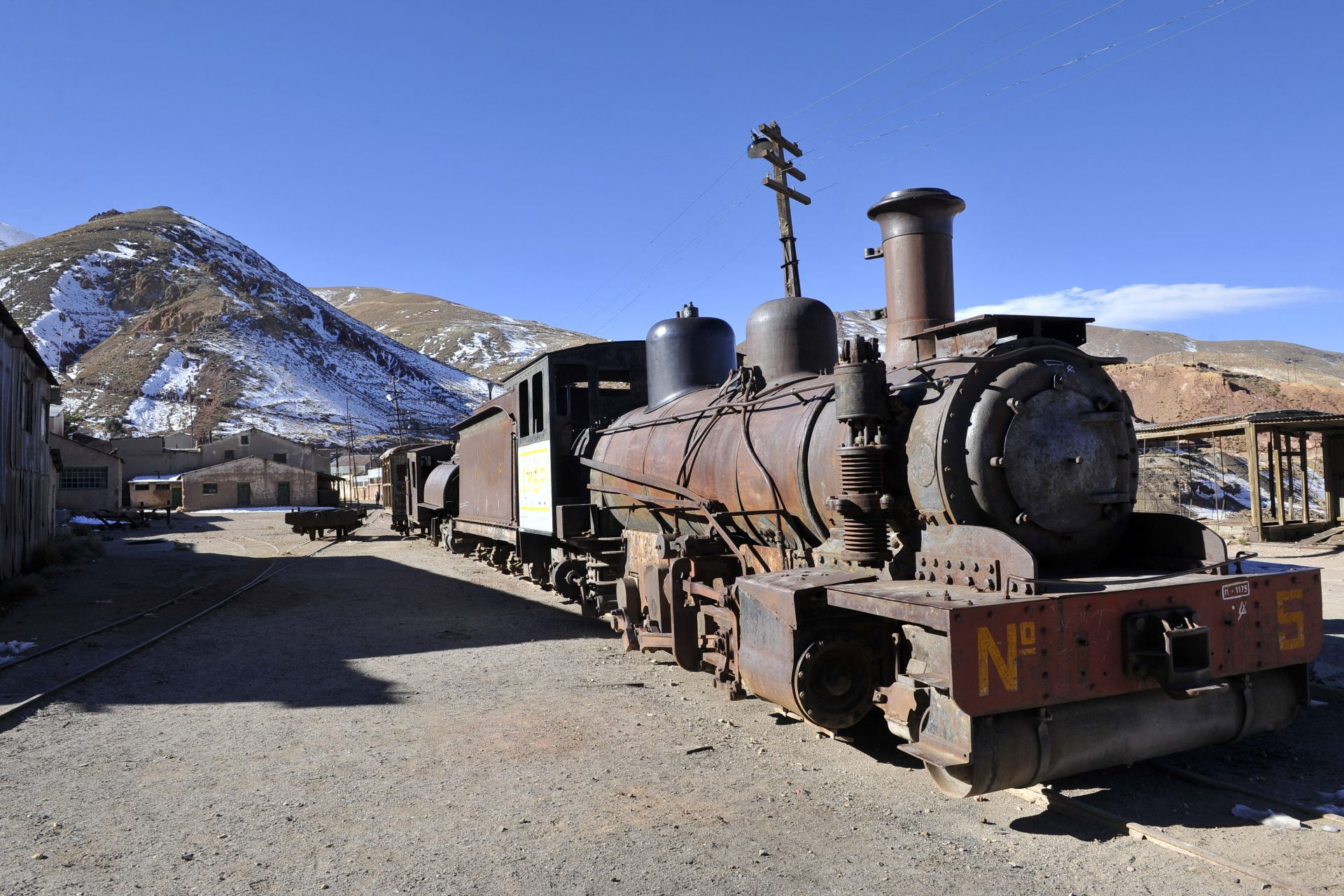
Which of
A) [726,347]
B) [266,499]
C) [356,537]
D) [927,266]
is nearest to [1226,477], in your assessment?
[726,347]

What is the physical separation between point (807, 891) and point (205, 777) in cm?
379

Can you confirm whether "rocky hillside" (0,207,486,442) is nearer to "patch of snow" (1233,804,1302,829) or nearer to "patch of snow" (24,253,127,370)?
"patch of snow" (24,253,127,370)

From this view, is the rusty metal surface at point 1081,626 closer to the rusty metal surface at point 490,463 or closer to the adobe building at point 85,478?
the rusty metal surface at point 490,463

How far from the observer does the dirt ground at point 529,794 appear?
373cm

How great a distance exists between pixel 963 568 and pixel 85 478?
47932 millimetres

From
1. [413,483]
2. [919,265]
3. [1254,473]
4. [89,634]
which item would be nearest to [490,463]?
[89,634]

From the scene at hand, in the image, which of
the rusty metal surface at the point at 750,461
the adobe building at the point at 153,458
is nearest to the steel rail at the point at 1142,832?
A: the rusty metal surface at the point at 750,461

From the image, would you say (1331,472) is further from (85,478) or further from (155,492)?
(155,492)

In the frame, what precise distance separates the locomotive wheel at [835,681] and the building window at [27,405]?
16845 millimetres

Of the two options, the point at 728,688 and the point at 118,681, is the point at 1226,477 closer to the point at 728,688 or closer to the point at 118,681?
the point at 728,688

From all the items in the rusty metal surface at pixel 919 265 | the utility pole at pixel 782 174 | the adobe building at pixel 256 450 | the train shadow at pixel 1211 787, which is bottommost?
the train shadow at pixel 1211 787

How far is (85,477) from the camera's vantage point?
4144cm

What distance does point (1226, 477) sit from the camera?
2764 cm

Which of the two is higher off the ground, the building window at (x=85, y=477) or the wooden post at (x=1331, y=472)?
the building window at (x=85, y=477)
